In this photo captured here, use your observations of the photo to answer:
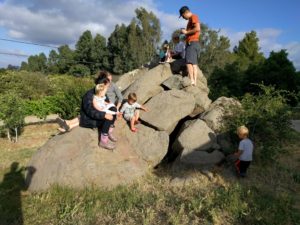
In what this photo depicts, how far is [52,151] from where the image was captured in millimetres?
7336

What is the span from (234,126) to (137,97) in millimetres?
2504

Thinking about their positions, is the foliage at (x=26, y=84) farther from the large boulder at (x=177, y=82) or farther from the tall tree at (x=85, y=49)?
the tall tree at (x=85, y=49)

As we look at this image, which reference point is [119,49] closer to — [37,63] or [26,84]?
[26,84]

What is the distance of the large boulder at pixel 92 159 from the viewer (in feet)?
22.6

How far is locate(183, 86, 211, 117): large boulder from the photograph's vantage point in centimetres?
886

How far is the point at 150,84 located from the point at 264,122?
2990 mm

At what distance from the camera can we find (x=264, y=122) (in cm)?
816

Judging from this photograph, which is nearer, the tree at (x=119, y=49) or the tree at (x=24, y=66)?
the tree at (x=119, y=49)

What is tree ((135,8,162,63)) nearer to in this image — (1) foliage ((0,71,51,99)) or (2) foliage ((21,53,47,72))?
(1) foliage ((0,71,51,99))

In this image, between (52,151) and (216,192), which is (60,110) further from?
(216,192)

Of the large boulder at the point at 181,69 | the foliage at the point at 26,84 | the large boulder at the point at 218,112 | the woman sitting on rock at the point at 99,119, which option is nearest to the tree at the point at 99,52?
the foliage at the point at 26,84

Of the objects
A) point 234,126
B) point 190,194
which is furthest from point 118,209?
point 234,126

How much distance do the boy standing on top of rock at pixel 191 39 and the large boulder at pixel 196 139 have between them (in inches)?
57.7

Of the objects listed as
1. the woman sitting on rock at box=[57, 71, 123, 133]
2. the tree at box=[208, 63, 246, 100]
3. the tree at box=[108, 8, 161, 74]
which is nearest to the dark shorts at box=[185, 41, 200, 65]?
the woman sitting on rock at box=[57, 71, 123, 133]
